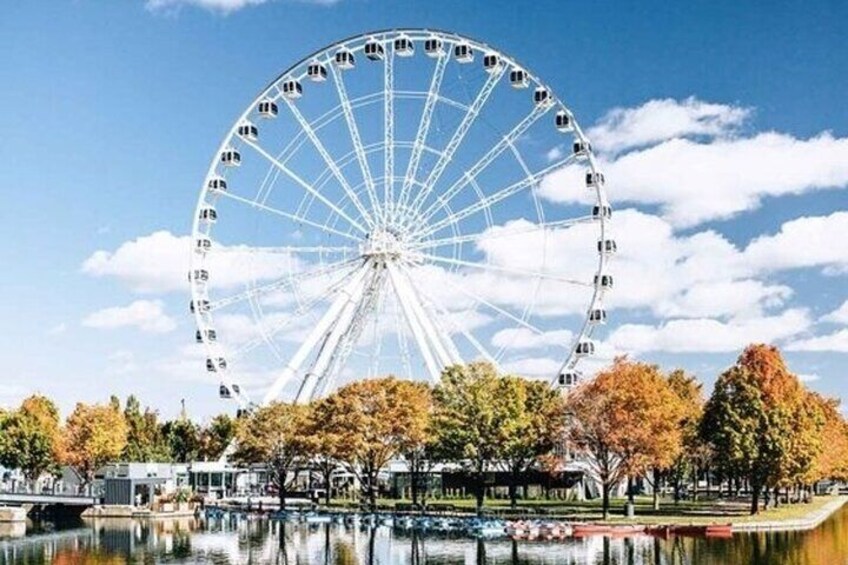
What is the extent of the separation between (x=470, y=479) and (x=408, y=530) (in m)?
35.9

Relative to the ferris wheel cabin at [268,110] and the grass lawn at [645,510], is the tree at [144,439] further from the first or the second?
the ferris wheel cabin at [268,110]

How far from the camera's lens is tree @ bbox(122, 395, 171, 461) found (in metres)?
128

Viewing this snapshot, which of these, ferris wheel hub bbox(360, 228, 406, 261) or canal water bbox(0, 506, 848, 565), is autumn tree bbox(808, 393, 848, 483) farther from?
ferris wheel hub bbox(360, 228, 406, 261)

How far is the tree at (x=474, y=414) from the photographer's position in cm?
8688

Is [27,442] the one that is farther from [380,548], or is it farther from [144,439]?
[380,548]

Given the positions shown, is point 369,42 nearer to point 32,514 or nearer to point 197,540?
point 197,540

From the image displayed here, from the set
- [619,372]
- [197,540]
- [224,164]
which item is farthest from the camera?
[224,164]

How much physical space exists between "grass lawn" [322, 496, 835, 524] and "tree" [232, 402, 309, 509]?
6217mm

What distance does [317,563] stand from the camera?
57.6 m

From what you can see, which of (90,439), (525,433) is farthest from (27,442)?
(525,433)

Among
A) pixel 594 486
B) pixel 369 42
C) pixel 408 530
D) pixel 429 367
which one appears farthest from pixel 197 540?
pixel 594 486

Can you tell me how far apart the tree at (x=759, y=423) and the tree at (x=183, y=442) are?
7960 centimetres

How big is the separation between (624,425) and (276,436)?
33.1 m

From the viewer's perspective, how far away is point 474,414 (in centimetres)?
8725
